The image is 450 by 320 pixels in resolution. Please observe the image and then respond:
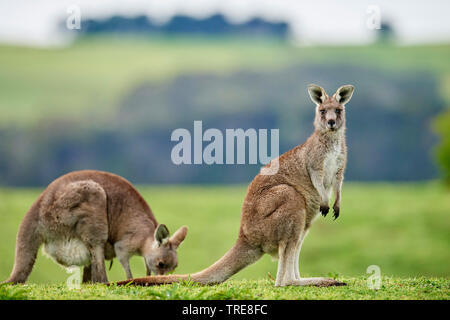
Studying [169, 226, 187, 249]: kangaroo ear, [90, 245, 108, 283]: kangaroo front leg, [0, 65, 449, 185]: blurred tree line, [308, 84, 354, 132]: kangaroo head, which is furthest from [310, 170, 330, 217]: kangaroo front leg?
[0, 65, 449, 185]: blurred tree line

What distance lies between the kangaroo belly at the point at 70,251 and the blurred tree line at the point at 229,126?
2914 cm

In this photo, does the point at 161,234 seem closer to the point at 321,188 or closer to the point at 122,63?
the point at 321,188

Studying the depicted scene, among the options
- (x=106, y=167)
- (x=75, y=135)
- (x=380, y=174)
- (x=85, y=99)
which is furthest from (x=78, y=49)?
(x=380, y=174)

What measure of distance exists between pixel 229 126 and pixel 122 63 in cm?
2222

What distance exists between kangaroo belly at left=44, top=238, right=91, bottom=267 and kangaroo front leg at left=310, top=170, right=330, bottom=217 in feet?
10.4

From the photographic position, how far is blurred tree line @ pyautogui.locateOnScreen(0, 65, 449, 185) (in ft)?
129

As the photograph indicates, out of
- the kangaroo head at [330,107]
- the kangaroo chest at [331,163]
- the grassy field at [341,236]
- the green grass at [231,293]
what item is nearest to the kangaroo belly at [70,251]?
the green grass at [231,293]

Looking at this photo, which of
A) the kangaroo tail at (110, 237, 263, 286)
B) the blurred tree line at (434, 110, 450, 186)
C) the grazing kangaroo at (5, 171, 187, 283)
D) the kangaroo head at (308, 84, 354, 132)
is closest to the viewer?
the kangaroo tail at (110, 237, 263, 286)

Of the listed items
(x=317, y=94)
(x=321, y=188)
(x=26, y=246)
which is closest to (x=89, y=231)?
Answer: (x=26, y=246)

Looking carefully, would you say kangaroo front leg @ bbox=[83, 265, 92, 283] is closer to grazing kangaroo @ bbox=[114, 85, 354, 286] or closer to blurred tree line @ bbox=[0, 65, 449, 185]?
grazing kangaroo @ bbox=[114, 85, 354, 286]

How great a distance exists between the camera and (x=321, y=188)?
22.3 ft

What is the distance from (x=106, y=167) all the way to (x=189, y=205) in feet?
49.9

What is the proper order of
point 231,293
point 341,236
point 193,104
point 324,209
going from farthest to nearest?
point 193,104, point 341,236, point 324,209, point 231,293
